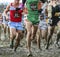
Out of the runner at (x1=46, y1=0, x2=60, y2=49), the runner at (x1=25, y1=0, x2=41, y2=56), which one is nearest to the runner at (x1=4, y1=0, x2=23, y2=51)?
the runner at (x1=25, y1=0, x2=41, y2=56)

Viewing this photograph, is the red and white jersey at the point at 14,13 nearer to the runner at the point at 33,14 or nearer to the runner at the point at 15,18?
the runner at the point at 15,18

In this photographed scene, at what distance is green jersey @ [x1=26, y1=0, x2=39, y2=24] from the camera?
40.0ft

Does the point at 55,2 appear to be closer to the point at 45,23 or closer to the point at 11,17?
the point at 45,23

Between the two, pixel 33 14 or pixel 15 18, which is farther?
pixel 15 18

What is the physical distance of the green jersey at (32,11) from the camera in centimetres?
1220

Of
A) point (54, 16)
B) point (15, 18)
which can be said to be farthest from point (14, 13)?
point (54, 16)

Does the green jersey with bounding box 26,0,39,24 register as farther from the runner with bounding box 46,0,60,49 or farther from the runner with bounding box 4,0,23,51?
the runner with bounding box 46,0,60,49

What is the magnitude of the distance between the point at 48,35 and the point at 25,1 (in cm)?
228

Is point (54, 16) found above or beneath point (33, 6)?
beneath

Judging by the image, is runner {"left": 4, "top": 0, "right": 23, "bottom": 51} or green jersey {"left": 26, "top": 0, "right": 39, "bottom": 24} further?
runner {"left": 4, "top": 0, "right": 23, "bottom": 51}

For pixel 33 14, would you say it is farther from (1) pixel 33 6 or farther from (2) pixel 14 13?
(2) pixel 14 13

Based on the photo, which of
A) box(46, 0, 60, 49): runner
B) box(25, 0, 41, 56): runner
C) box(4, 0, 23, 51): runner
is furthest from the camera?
box(46, 0, 60, 49): runner

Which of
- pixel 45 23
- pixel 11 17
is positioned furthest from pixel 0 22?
pixel 11 17

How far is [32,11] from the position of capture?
12.3m
